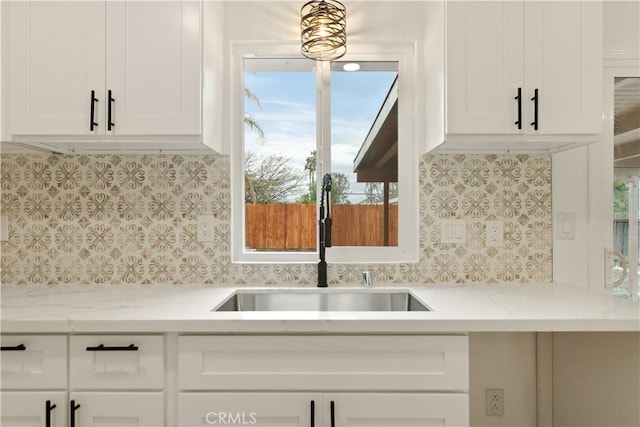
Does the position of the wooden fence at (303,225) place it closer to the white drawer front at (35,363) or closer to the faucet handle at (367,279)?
the faucet handle at (367,279)

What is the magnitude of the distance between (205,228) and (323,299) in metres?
0.66

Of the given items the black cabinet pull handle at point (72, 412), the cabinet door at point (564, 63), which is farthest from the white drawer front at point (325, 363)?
the cabinet door at point (564, 63)

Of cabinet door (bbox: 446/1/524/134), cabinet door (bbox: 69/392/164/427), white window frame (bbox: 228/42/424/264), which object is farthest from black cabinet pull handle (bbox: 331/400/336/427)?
cabinet door (bbox: 446/1/524/134)

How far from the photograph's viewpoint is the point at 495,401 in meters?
1.90

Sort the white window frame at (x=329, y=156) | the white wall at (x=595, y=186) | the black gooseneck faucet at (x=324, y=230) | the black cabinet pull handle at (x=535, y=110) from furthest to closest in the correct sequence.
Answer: the white window frame at (x=329, y=156), the white wall at (x=595, y=186), the black gooseneck faucet at (x=324, y=230), the black cabinet pull handle at (x=535, y=110)

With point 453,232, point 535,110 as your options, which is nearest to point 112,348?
point 453,232

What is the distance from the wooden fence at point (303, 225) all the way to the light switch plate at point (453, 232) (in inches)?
9.4

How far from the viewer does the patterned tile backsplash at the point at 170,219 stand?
1919 mm

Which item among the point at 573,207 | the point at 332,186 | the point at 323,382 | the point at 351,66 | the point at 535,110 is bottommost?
the point at 323,382

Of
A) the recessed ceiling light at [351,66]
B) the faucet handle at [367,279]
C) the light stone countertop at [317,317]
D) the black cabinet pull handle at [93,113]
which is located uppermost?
the recessed ceiling light at [351,66]

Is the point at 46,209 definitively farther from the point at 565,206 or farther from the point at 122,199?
the point at 565,206

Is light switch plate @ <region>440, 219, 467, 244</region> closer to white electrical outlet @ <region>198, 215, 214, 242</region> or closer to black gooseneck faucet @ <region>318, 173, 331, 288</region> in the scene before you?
black gooseneck faucet @ <region>318, 173, 331, 288</region>

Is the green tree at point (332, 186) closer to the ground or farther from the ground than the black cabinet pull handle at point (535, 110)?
closer to the ground

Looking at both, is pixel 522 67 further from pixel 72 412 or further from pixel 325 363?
pixel 72 412
